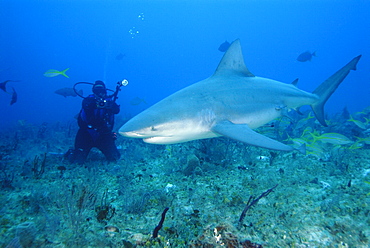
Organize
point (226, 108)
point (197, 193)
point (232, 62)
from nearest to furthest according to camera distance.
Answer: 1. point (197, 193)
2. point (226, 108)
3. point (232, 62)

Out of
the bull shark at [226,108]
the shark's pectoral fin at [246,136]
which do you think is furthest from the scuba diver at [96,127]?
the shark's pectoral fin at [246,136]

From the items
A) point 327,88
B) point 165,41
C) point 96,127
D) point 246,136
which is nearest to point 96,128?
point 96,127

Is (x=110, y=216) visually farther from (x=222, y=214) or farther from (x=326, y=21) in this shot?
(x=326, y=21)

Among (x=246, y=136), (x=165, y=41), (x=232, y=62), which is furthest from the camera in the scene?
(x=165, y=41)

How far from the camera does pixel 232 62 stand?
177 inches

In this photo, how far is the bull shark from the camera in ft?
9.63

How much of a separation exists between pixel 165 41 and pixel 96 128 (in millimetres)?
185173

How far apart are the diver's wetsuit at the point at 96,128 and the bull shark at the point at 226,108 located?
3.30 meters

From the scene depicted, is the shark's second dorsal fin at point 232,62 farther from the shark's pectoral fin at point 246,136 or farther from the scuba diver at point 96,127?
the scuba diver at point 96,127

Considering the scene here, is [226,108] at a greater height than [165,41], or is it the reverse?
[165,41]

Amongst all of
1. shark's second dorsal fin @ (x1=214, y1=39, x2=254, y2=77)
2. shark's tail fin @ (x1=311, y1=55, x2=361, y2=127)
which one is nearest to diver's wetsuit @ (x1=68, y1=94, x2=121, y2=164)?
shark's second dorsal fin @ (x1=214, y1=39, x2=254, y2=77)

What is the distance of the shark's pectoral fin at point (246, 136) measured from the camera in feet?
8.38

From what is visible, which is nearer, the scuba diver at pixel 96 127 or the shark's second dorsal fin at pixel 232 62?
the shark's second dorsal fin at pixel 232 62

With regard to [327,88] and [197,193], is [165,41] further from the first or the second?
[197,193]
